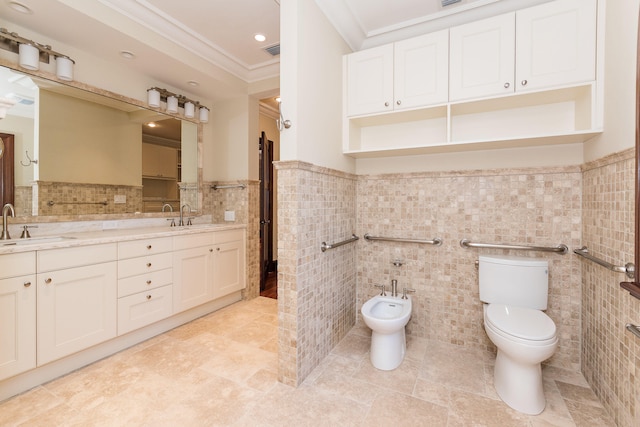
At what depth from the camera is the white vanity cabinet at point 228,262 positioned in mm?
2955

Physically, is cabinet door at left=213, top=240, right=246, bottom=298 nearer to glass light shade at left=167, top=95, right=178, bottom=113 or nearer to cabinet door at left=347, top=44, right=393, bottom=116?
glass light shade at left=167, top=95, right=178, bottom=113

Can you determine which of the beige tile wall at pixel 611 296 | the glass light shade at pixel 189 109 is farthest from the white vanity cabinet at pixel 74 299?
the beige tile wall at pixel 611 296

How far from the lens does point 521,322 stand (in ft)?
5.40

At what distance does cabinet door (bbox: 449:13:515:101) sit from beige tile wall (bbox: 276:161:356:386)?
3.51 feet

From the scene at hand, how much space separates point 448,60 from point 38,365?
10.8 ft

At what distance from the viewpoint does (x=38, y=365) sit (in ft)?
5.61

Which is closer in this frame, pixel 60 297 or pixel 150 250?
pixel 60 297

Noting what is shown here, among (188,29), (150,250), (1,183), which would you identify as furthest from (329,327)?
(188,29)

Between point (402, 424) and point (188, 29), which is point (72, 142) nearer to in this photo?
point (188, 29)

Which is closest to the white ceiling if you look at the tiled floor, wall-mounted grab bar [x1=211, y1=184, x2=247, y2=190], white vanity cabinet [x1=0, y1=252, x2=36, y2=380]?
wall-mounted grab bar [x1=211, y1=184, x2=247, y2=190]

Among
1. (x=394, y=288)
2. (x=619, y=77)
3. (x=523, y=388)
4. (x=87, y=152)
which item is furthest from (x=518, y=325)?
(x=87, y=152)

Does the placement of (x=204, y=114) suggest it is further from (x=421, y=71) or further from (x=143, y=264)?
(x=421, y=71)

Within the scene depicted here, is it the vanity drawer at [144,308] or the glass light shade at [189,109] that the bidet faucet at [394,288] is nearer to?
the vanity drawer at [144,308]

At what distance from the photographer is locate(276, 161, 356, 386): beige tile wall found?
1.77 meters
